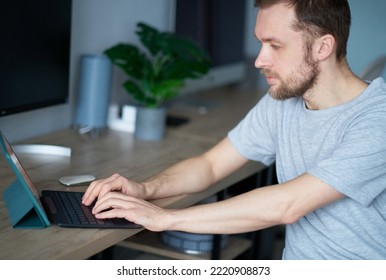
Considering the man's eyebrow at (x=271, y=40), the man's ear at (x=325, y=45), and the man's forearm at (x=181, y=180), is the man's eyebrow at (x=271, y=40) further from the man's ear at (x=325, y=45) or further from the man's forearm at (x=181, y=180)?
the man's forearm at (x=181, y=180)

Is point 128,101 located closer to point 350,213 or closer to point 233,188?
point 233,188

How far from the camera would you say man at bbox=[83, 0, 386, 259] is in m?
1.62

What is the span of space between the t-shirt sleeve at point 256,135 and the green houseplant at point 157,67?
20.3 inches

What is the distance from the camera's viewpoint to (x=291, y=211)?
1615 millimetres

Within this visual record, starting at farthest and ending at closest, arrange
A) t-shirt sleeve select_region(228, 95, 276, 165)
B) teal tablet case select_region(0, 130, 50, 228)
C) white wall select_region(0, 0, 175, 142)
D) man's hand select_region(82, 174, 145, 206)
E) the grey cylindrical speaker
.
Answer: the grey cylindrical speaker → white wall select_region(0, 0, 175, 142) → t-shirt sleeve select_region(228, 95, 276, 165) → man's hand select_region(82, 174, 145, 206) → teal tablet case select_region(0, 130, 50, 228)

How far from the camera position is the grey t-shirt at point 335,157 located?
1.61 meters

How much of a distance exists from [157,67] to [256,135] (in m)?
0.67

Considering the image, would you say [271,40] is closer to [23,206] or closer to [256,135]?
[256,135]

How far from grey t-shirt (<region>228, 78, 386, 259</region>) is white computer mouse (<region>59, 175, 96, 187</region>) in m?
0.43

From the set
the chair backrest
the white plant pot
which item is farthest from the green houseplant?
the chair backrest

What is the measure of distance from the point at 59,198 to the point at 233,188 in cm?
110

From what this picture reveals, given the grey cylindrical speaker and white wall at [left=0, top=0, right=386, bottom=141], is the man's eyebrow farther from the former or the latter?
the grey cylindrical speaker

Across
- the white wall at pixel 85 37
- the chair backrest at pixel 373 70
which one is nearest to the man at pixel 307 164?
the white wall at pixel 85 37

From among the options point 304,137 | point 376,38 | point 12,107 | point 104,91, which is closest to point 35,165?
point 12,107
